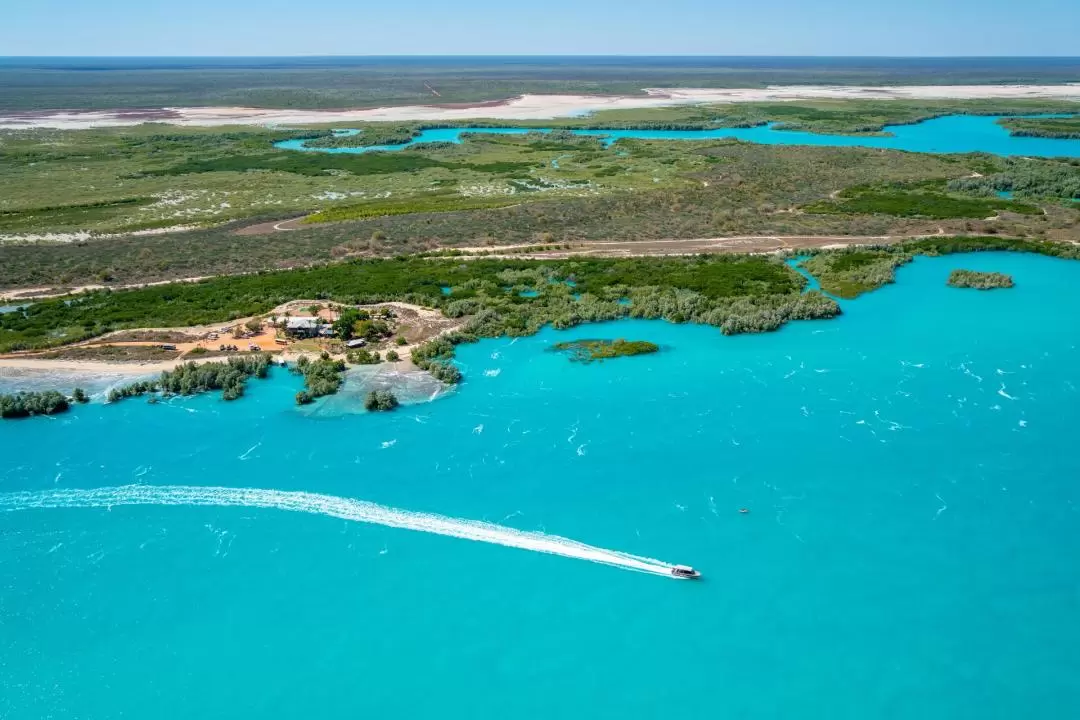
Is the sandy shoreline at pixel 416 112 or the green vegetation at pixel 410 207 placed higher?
the sandy shoreline at pixel 416 112

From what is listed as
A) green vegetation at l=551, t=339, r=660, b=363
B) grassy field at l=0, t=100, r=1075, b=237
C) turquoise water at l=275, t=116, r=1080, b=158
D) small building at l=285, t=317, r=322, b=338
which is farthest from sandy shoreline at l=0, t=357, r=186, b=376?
turquoise water at l=275, t=116, r=1080, b=158

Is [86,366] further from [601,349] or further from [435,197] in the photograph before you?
[435,197]

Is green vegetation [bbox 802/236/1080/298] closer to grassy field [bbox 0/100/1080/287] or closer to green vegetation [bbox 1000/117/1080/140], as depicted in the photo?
grassy field [bbox 0/100/1080/287]

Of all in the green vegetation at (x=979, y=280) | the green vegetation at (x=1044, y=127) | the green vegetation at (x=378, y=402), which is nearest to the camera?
the green vegetation at (x=378, y=402)

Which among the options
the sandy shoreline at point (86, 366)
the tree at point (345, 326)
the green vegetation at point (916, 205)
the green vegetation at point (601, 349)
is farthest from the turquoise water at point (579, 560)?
the green vegetation at point (916, 205)

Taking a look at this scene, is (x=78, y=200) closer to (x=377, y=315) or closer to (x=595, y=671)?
(x=377, y=315)

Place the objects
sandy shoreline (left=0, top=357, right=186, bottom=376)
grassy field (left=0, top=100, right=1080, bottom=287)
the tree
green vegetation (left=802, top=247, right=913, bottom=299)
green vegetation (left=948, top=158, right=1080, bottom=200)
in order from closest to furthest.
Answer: sandy shoreline (left=0, top=357, right=186, bottom=376) → the tree → green vegetation (left=802, top=247, right=913, bottom=299) → grassy field (left=0, top=100, right=1080, bottom=287) → green vegetation (left=948, top=158, right=1080, bottom=200)

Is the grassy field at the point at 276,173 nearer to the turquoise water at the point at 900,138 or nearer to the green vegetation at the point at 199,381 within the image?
the turquoise water at the point at 900,138

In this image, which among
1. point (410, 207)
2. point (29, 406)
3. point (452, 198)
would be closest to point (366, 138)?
point (452, 198)
